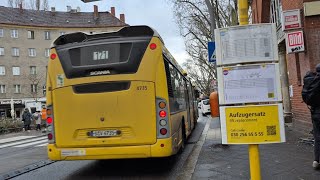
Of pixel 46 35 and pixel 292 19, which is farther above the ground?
pixel 46 35

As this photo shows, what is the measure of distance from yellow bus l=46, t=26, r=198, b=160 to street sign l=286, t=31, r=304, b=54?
5.76 metres

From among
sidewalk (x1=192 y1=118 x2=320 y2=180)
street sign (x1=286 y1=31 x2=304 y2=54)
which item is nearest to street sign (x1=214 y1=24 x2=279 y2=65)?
sidewalk (x1=192 y1=118 x2=320 y2=180)

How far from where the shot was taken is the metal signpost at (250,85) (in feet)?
18.9

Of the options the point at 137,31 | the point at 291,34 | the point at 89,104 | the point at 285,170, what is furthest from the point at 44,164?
the point at 291,34

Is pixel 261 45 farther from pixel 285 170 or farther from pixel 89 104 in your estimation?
pixel 89 104

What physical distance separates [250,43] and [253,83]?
518mm

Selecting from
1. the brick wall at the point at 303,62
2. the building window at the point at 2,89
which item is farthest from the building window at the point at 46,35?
the brick wall at the point at 303,62

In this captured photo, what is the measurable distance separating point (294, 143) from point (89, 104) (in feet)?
18.6

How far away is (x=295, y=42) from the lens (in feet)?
42.8

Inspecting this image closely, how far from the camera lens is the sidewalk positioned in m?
7.48

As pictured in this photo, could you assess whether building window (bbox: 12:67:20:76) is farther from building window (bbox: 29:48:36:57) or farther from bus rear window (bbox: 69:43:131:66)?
bus rear window (bbox: 69:43:131:66)

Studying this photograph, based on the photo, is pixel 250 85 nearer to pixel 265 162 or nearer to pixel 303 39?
pixel 265 162

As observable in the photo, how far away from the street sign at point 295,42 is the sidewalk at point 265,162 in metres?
2.84

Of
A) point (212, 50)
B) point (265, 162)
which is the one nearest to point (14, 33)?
point (212, 50)
